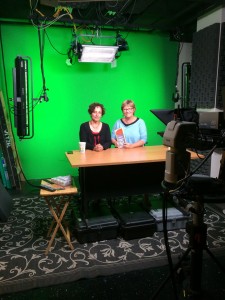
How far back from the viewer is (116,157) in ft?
9.54

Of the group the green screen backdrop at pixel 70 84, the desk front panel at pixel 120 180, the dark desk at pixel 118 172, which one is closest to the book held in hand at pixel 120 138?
the dark desk at pixel 118 172

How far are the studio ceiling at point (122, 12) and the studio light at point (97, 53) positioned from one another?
1.79 ft

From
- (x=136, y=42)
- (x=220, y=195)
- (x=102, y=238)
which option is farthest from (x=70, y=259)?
(x=136, y=42)

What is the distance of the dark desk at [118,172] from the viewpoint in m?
2.83

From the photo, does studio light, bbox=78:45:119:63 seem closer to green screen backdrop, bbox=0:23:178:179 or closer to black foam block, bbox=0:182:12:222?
green screen backdrop, bbox=0:23:178:179

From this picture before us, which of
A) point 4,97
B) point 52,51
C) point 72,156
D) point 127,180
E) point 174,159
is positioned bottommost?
point 127,180

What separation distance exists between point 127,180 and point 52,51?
2862 millimetres

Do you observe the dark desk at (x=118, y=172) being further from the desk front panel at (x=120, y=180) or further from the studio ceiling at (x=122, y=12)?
the studio ceiling at (x=122, y=12)

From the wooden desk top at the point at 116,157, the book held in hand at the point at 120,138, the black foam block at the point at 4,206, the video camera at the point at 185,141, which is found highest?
the video camera at the point at 185,141

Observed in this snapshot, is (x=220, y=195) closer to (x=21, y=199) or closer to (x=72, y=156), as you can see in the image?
(x=72, y=156)

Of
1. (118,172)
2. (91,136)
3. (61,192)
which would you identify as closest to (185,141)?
(61,192)

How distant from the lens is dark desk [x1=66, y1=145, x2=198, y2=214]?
283cm

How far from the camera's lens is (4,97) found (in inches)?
180

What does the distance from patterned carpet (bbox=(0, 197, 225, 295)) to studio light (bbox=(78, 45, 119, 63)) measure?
249 cm
